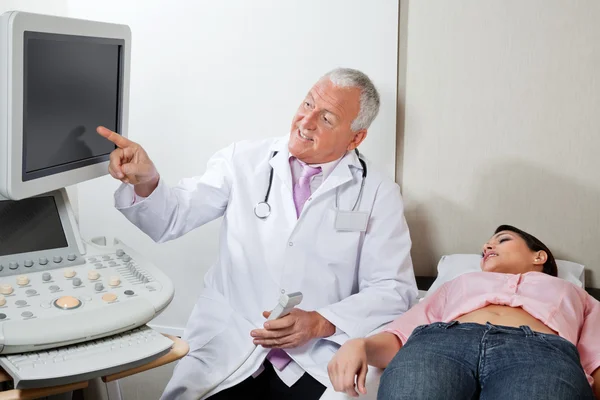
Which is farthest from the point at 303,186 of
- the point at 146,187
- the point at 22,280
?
the point at 22,280

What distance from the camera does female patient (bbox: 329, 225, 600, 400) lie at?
1449 mm

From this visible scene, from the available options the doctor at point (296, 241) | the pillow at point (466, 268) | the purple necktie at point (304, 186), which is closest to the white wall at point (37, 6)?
the doctor at point (296, 241)

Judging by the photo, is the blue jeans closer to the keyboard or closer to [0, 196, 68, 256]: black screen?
the keyboard

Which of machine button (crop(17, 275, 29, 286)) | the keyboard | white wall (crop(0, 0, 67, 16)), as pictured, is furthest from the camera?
white wall (crop(0, 0, 67, 16))

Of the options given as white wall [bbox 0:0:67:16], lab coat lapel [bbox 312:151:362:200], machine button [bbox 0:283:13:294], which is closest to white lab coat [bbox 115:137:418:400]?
lab coat lapel [bbox 312:151:362:200]

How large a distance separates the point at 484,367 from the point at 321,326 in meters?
0.47

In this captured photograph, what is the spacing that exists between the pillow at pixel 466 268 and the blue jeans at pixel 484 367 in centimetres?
49

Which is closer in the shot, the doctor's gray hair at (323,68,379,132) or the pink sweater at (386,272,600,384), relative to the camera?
the pink sweater at (386,272,600,384)

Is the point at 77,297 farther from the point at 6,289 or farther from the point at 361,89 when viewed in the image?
the point at 361,89

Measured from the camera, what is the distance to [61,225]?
5.72 ft

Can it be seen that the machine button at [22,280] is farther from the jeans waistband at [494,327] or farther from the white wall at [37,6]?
the white wall at [37,6]

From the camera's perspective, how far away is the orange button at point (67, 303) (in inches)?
58.6

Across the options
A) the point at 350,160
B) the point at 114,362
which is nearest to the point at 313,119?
the point at 350,160

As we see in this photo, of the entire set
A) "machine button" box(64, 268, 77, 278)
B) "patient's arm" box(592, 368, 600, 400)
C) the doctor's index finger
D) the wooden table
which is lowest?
"patient's arm" box(592, 368, 600, 400)
